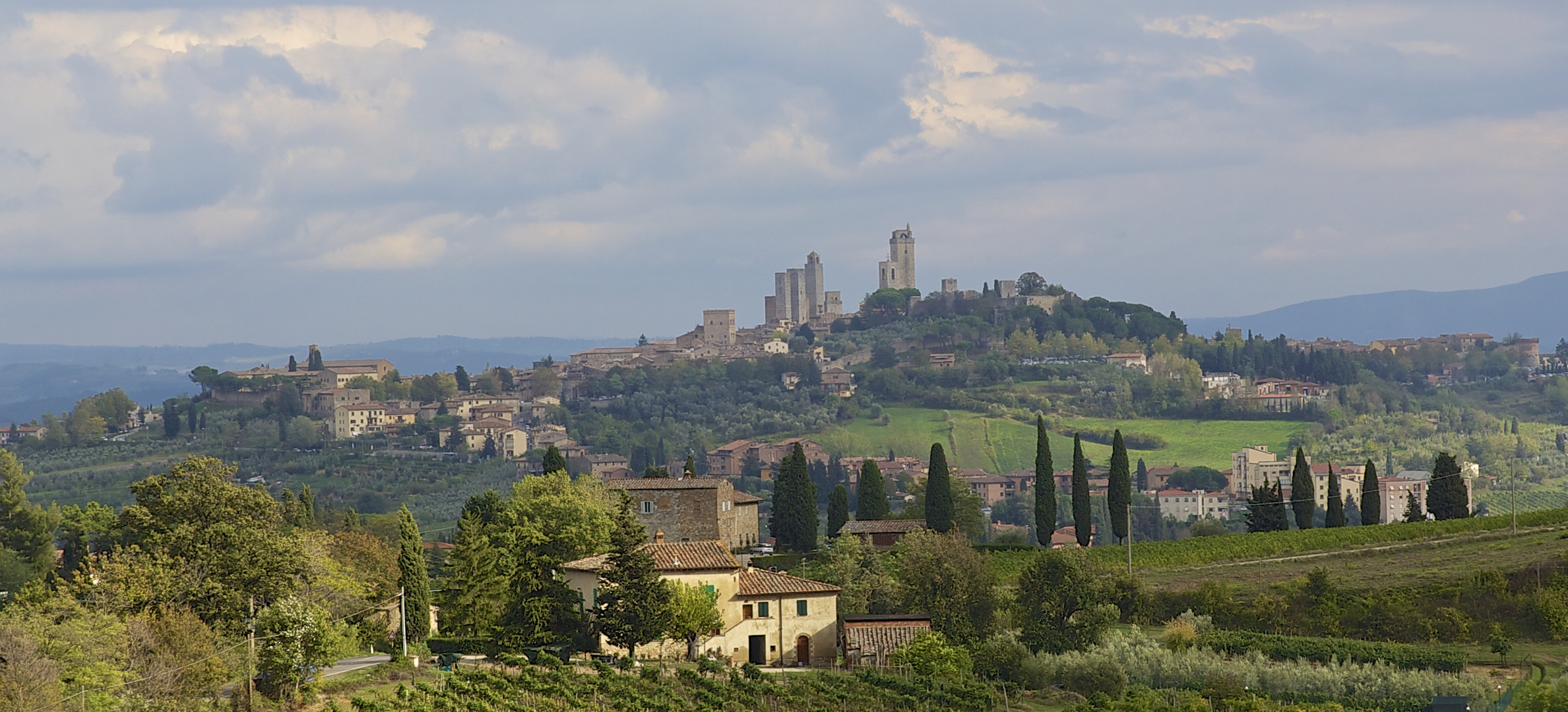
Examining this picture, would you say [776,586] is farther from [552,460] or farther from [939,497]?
[552,460]

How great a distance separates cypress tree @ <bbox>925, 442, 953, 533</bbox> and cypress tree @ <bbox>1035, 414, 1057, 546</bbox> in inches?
164

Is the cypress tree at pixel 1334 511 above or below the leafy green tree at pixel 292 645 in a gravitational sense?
below

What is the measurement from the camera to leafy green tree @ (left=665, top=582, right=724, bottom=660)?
40.4 m

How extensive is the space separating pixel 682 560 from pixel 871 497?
25.3 meters

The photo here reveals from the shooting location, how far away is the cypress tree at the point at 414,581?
42312 mm

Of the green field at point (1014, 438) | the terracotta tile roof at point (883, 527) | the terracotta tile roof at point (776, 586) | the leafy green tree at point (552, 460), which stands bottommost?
the green field at point (1014, 438)

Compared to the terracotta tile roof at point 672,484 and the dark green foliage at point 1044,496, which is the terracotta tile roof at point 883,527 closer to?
the dark green foliage at point 1044,496

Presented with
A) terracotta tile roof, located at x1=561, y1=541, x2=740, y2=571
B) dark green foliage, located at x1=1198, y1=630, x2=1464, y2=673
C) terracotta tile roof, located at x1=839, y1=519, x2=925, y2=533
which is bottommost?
dark green foliage, located at x1=1198, y1=630, x2=1464, y2=673

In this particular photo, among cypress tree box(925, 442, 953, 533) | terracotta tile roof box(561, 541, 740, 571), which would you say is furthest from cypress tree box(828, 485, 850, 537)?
terracotta tile roof box(561, 541, 740, 571)

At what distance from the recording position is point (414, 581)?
42406 millimetres

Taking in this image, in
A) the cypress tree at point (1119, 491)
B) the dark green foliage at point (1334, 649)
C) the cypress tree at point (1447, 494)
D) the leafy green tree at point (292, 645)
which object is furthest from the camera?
the cypress tree at point (1119, 491)

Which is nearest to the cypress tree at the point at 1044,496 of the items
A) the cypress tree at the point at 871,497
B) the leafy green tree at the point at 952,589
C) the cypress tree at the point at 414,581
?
the cypress tree at the point at 871,497

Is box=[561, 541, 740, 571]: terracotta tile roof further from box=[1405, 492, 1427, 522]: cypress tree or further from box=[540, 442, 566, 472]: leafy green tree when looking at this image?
box=[1405, 492, 1427, 522]: cypress tree

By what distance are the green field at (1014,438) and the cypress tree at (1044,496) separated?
7084cm
